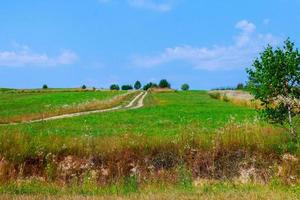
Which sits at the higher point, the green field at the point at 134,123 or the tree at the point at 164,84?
the tree at the point at 164,84

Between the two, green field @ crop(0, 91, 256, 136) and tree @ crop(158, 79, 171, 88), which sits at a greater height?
tree @ crop(158, 79, 171, 88)

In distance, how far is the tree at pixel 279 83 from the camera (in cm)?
1856

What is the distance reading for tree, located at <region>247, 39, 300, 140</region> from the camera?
60.9 ft

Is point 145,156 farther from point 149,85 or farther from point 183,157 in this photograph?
point 149,85

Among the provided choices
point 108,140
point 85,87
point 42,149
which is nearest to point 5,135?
point 42,149

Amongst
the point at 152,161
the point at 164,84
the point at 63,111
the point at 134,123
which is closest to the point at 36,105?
the point at 63,111

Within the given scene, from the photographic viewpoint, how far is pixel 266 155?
17312 mm

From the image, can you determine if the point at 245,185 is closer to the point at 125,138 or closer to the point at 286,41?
the point at 125,138

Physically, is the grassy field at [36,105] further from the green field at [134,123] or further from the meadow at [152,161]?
the meadow at [152,161]

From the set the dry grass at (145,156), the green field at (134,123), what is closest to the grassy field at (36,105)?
the green field at (134,123)

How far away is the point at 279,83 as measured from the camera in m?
18.8

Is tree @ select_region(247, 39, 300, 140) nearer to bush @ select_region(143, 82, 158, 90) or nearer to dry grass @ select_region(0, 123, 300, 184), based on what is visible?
dry grass @ select_region(0, 123, 300, 184)

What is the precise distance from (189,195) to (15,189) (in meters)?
4.28

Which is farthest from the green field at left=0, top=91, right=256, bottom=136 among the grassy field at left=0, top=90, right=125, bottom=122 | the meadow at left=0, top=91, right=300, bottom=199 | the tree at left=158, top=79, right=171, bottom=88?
the tree at left=158, top=79, right=171, bottom=88
